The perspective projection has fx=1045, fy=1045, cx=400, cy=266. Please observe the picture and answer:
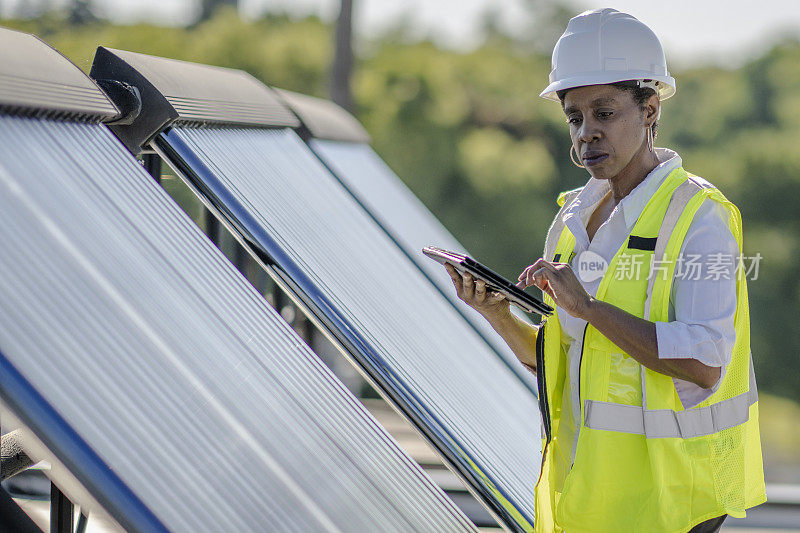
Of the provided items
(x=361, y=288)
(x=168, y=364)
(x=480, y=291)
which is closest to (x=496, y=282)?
(x=480, y=291)

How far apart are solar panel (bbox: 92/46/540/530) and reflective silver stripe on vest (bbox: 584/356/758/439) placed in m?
0.41

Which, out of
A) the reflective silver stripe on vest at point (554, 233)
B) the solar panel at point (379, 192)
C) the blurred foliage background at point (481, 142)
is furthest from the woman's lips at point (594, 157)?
the blurred foliage background at point (481, 142)

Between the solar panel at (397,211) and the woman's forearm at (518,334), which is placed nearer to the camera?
the woman's forearm at (518,334)

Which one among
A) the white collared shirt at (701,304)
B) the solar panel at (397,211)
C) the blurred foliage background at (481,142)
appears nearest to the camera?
the white collared shirt at (701,304)

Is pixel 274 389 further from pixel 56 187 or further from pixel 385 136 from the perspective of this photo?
pixel 385 136

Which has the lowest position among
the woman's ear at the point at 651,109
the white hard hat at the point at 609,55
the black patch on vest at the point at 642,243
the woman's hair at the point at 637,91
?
the black patch on vest at the point at 642,243

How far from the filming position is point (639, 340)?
206 cm

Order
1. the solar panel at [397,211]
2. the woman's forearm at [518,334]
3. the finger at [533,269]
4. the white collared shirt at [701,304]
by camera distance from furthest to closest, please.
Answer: the solar panel at [397,211], the woman's forearm at [518,334], the finger at [533,269], the white collared shirt at [701,304]

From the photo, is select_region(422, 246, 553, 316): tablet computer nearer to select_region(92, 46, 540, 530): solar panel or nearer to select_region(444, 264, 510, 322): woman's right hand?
select_region(444, 264, 510, 322): woman's right hand

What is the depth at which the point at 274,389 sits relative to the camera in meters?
2.19

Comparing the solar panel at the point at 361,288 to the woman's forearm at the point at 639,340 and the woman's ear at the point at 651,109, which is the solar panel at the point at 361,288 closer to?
the woman's forearm at the point at 639,340

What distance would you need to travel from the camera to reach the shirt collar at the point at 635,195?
2234 mm

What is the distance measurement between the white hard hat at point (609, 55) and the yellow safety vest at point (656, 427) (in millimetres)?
Answer: 236

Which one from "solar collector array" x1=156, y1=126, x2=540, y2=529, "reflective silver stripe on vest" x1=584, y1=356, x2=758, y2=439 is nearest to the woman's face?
"reflective silver stripe on vest" x1=584, y1=356, x2=758, y2=439
